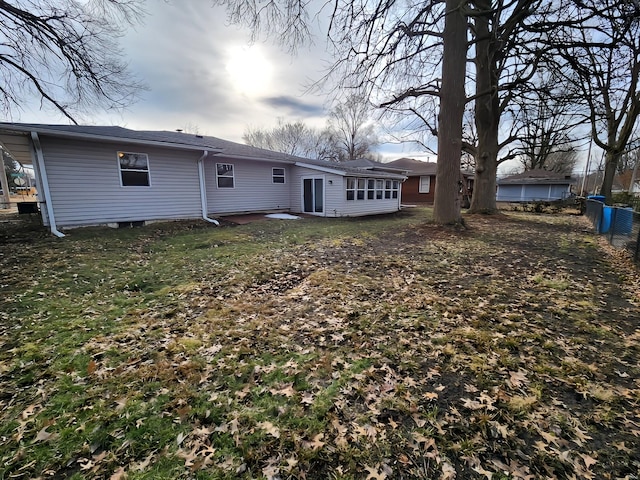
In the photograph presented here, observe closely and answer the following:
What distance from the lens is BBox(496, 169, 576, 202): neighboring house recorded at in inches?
1260

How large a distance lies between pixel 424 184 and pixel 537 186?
16.2 metres

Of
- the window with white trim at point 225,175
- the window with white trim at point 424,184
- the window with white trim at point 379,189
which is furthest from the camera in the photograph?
the window with white trim at point 424,184

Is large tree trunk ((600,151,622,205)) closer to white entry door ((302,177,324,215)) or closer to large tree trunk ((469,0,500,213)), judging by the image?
large tree trunk ((469,0,500,213))

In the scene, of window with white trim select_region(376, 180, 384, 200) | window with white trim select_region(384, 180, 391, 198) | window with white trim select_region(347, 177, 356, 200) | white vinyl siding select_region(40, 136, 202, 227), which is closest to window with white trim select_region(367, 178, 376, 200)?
window with white trim select_region(376, 180, 384, 200)

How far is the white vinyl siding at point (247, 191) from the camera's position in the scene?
13.9 m

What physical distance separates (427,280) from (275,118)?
1663 inches

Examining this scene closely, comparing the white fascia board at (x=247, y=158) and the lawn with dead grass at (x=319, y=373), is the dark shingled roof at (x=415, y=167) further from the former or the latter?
the lawn with dead grass at (x=319, y=373)

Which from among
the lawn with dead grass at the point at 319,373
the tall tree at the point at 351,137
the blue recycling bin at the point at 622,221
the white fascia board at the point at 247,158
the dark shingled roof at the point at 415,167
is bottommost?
the lawn with dead grass at the point at 319,373

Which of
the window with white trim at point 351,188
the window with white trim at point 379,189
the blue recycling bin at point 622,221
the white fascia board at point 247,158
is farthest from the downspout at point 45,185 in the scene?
the blue recycling bin at point 622,221

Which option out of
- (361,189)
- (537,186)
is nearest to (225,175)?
(361,189)

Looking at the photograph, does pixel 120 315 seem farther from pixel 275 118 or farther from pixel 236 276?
pixel 275 118

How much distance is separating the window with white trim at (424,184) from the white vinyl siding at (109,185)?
2236 cm

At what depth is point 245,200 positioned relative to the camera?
15.2 metres

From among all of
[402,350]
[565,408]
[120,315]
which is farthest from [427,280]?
[120,315]
